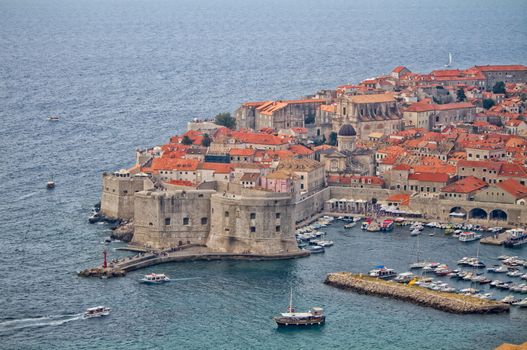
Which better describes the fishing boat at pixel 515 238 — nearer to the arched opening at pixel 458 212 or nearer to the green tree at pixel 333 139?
the arched opening at pixel 458 212

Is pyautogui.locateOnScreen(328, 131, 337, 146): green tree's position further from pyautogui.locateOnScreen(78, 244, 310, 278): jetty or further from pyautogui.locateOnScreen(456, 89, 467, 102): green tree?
pyautogui.locateOnScreen(78, 244, 310, 278): jetty

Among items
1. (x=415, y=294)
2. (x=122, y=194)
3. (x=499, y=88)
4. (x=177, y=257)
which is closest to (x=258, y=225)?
(x=177, y=257)

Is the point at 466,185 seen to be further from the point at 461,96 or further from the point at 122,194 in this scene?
the point at 461,96

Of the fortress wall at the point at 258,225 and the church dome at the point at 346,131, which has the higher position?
the church dome at the point at 346,131

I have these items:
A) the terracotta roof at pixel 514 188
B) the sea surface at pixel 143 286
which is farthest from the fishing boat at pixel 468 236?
the terracotta roof at pixel 514 188

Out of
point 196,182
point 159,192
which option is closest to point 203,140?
point 196,182
